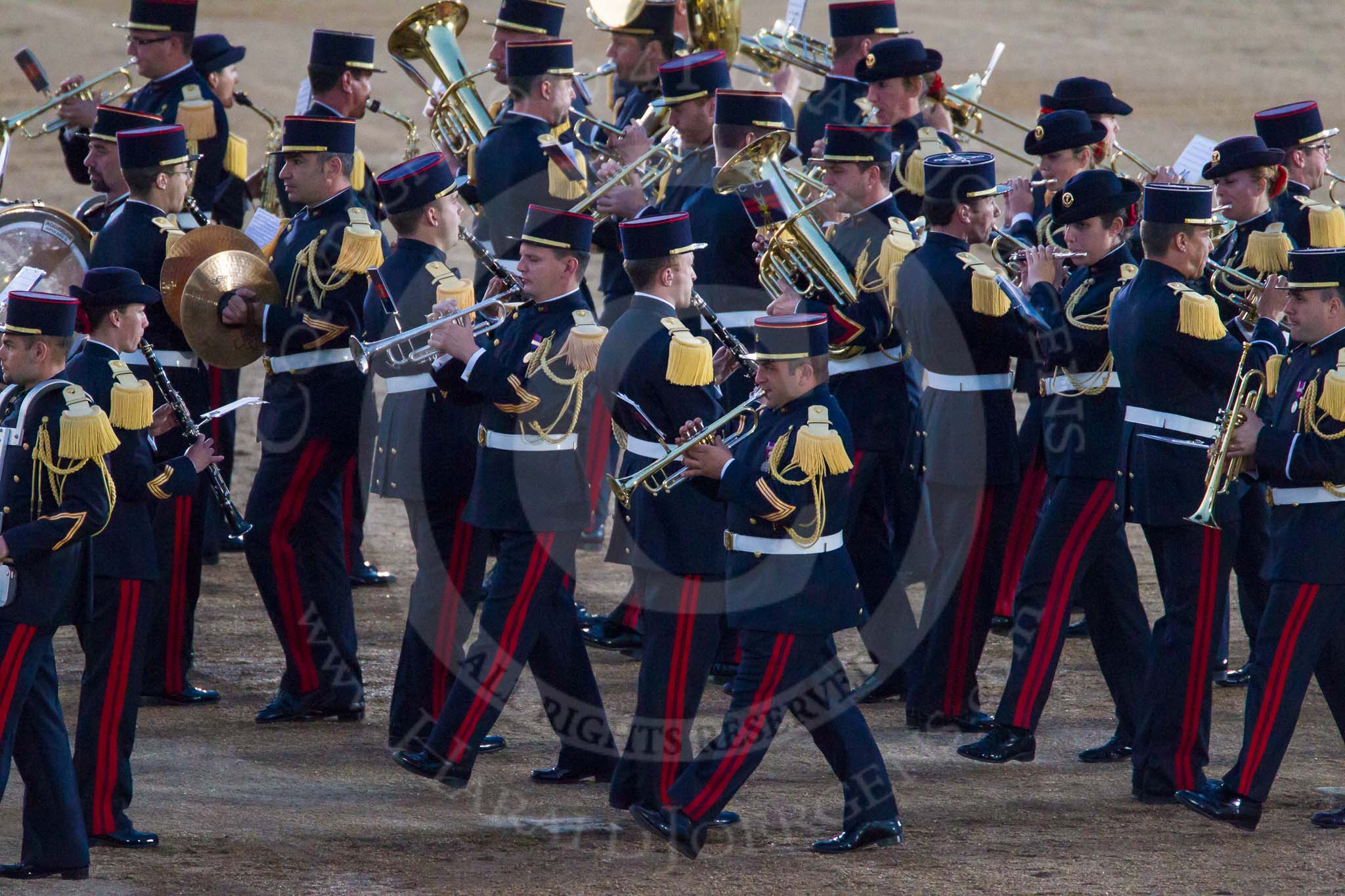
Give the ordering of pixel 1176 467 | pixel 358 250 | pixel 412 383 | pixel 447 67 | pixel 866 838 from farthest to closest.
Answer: pixel 447 67
pixel 358 250
pixel 412 383
pixel 1176 467
pixel 866 838

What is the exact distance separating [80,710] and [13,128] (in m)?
3.88

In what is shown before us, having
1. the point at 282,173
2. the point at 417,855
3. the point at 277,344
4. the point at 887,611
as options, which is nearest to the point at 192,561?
the point at 277,344

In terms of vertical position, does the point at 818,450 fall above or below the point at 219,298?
below

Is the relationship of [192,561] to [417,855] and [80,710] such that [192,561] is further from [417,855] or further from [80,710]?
[417,855]

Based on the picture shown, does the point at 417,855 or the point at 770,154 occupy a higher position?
the point at 770,154

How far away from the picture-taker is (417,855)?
538cm

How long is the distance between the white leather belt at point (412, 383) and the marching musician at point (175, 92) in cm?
225

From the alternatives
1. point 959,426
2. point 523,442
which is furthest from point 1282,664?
point 523,442

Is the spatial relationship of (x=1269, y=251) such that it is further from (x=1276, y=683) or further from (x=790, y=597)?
(x=790, y=597)

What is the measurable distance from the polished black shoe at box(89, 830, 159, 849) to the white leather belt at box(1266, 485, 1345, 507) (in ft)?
10.7

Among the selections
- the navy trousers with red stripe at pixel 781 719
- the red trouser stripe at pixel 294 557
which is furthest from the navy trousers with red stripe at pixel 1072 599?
the red trouser stripe at pixel 294 557

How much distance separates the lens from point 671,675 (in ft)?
18.5

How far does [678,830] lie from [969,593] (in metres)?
1.63

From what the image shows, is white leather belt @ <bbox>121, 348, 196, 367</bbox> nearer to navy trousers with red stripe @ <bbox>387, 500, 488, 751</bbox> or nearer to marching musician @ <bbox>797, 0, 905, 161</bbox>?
navy trousers with red stripe @ <bbox>387, 500, 488, 751</bbox>
